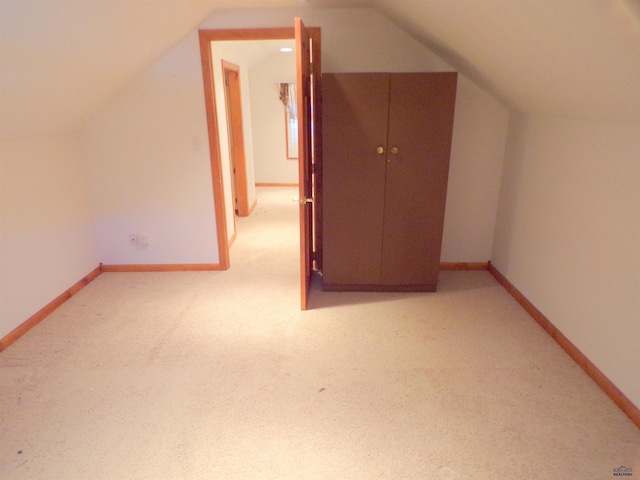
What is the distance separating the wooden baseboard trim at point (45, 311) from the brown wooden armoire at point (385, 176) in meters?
2.04

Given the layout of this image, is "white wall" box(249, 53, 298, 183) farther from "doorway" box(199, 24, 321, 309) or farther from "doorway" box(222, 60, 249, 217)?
"doorway" box(199, 24, 321, 309)

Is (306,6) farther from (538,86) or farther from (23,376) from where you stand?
(23,376)

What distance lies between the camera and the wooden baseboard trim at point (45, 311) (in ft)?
8.64

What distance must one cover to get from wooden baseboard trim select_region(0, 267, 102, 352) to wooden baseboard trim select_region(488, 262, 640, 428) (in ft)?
11.4

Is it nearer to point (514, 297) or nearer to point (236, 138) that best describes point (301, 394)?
point (514, 297)

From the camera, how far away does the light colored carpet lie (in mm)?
1772

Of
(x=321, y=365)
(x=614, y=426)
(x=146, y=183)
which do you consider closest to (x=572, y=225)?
(x=614, y=426)

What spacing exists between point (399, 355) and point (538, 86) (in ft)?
5.76

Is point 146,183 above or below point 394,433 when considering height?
above

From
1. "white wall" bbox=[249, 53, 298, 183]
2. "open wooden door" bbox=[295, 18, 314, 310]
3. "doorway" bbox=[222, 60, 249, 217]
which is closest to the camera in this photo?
"open wooden door" bbox=[295, 18, 314, 310]

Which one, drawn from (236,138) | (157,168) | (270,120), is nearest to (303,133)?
(157,168)

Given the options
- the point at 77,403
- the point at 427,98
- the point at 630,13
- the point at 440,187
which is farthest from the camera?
the point at 440,187

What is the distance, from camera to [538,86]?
7.75 feet

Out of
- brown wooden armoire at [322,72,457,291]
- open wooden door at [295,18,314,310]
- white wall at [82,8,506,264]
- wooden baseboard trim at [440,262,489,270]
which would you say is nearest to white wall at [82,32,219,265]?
white wall at [82,8,506,264]
